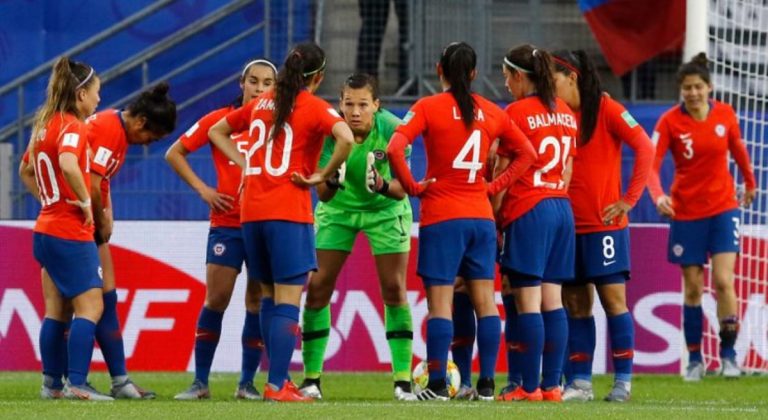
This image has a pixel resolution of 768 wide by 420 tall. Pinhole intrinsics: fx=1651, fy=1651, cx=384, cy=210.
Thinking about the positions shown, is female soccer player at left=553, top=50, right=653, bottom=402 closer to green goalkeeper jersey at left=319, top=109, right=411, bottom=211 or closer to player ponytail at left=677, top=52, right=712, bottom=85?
green goalkeeper jersey at left=319, top=109, right=411, bottom=211

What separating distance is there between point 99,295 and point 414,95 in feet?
21.1

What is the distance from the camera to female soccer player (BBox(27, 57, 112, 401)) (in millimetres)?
8828

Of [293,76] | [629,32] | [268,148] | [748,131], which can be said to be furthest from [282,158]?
[629,32]

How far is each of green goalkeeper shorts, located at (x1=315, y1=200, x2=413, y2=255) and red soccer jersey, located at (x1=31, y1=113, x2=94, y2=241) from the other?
143cm

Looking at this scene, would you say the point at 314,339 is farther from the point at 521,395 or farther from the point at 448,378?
the point at 521,395

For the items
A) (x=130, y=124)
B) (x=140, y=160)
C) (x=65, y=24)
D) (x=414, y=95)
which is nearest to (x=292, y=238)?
(x=130, y=124)

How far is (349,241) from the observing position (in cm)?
968

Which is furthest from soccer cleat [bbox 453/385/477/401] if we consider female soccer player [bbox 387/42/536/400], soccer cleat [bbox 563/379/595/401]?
soccer cleat [bbox 563/379/595/401]

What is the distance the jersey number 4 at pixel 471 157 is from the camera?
8.88 meters

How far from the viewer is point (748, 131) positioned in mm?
13227

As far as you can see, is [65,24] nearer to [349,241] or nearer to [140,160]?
[140,160]

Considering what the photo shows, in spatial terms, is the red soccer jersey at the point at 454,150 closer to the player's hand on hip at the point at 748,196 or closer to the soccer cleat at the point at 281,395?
the soccer cleat at the point at 281,395

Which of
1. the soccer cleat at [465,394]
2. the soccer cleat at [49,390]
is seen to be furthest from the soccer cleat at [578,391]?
the soccer cleat at [49,390]

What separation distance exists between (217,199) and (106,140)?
710mm
